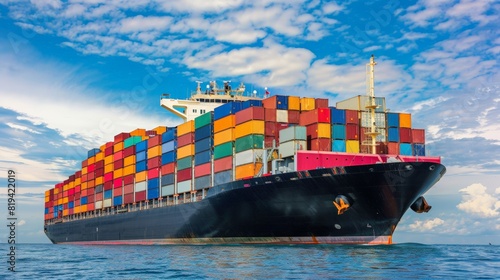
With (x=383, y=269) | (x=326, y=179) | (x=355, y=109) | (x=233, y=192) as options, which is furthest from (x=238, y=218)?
(x=383, y=269)

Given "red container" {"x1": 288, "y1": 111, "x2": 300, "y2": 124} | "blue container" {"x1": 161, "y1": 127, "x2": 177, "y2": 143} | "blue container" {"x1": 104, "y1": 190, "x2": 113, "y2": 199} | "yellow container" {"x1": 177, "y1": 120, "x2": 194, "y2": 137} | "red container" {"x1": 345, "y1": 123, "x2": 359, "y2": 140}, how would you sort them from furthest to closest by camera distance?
"blue container" {"x1": 104, "y1": 190, "x2": 113, "y2": 199}, "blue container" {"x1": 161, "y1": 127, "x2": 177, "y2": 143}, "yellow container" {"x1": 177, "y1": 120, "x2": 194, "y2": 137}, "red container" {"x1": 288, "y1": 111, "x2": 300, "y2": 124}, "red container" {"x1": 345, "y1": 123, "x2": 359, "y2": 140}

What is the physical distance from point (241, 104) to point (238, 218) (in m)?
10.1

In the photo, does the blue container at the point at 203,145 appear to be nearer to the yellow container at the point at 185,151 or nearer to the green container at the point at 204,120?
the yellow container at the point at 185,151

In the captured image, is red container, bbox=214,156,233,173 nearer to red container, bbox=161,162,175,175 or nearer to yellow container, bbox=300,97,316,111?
yellow container, bbox=300,97,316,111

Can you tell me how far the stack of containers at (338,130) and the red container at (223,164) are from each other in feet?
27.6

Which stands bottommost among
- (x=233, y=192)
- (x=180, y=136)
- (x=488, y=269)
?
(x=488, y=269)

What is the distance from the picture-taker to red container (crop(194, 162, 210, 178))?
4712cm

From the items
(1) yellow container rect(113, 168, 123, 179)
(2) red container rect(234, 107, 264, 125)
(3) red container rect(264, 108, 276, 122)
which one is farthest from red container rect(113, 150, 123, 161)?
(3) red container rect(264, 108, 276, 122)

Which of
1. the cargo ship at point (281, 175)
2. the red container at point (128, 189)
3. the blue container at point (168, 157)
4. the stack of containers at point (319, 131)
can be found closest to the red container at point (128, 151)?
the cargo ship at point (281, 175)

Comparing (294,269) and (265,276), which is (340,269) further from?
(265,276)

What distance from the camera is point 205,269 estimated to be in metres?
25.2

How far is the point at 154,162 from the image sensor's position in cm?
5834

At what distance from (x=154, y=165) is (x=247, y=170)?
19421mm

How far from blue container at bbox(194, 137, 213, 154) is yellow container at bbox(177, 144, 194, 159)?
601 millimetres
